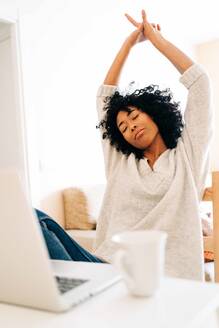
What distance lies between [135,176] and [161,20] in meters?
2.82

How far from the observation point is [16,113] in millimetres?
2486

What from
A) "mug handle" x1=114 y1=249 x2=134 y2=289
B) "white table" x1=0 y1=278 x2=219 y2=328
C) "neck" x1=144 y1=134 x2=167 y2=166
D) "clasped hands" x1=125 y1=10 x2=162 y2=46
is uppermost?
"clasped hands" x1=125 y1=10 x2=162 y2=46

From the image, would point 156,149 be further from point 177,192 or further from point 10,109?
point 10,109

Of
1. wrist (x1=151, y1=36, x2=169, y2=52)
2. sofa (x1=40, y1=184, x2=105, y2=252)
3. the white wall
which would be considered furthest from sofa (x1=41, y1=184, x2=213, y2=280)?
wrist (x1=151, y1=36, x2=169, y2=52)

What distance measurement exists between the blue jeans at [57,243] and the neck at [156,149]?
449 millimetres

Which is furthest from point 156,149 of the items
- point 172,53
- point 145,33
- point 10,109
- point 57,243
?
point 10,109

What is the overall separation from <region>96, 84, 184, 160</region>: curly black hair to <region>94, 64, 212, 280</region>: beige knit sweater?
4 centimetres

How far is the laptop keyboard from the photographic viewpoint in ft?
1.98

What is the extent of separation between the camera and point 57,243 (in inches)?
31.4

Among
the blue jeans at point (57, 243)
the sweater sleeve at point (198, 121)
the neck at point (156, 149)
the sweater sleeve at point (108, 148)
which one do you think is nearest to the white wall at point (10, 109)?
the sweater sleeve at point (108, 148)

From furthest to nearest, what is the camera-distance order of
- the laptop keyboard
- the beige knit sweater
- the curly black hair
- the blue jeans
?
the curly black hair < the beige knit sweater < the blue jeans < the laptop keyboard

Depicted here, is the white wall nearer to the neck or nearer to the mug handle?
the neck

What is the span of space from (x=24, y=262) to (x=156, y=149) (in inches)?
33.1

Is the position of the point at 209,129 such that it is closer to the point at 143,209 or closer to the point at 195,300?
the point at 143,209
